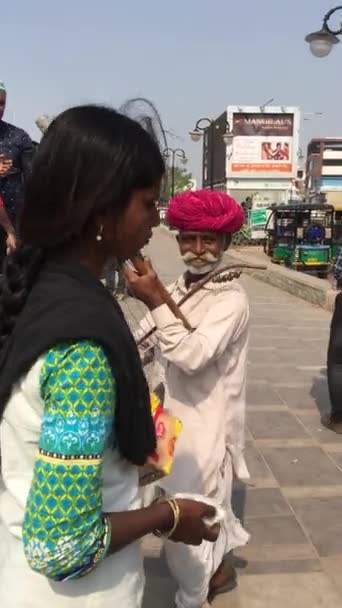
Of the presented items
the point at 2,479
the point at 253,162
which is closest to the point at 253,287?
the point at 2,479

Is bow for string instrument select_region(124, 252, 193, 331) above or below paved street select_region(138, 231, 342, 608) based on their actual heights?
above

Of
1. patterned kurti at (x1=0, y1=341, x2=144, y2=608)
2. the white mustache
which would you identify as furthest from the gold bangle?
the white mustache

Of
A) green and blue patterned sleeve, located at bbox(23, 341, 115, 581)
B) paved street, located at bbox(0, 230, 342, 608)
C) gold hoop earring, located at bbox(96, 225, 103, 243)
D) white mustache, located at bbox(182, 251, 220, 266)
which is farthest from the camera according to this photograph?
paved street, located at bbox(0, 230, 342, 608)

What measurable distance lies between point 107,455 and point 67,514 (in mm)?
152

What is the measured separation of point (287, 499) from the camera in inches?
144

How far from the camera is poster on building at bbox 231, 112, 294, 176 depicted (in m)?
43.5

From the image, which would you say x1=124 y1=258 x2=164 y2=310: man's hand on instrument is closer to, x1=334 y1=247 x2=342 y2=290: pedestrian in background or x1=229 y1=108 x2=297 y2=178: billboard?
x1=334 y1=247 x2=342 y2=290: pedestrian in background

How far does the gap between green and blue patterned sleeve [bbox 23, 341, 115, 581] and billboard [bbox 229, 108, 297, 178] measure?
1698 inches

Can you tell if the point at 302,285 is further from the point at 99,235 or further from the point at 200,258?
the point at 99,235

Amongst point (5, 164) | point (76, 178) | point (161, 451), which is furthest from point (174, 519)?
point (5, 164)

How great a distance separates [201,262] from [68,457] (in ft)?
4.86

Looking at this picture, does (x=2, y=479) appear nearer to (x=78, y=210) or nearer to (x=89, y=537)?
(x=89, y=537)

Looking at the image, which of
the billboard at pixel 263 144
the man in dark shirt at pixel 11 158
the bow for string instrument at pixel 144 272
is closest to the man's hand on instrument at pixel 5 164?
the man in dark shirt at pixel 11 158

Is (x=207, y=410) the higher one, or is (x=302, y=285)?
(x=207, y=410)
